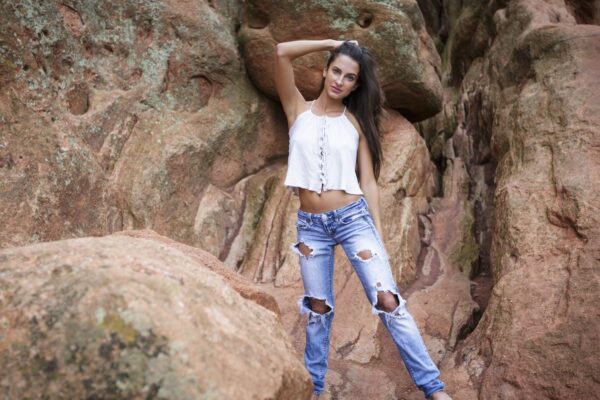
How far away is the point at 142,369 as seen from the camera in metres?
1.79

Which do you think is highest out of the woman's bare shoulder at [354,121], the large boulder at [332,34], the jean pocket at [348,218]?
the large boulder at [332,34]

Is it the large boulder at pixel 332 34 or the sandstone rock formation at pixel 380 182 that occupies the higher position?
the large boulder at pixel 332 34

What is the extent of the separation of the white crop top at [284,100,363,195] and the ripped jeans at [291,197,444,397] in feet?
0.56

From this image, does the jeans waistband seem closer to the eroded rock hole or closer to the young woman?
the young woman

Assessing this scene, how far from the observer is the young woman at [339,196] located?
3236 mm

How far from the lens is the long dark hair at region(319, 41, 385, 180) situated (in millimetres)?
3516

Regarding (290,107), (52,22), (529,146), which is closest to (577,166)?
(529,146)

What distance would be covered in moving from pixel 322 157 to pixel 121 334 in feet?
6.26

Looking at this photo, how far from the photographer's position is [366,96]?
11.8ft

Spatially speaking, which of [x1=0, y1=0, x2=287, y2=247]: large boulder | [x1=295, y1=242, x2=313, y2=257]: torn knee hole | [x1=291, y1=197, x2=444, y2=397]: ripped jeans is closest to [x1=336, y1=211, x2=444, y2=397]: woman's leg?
[x1=291, y1=197, x2=444, y2=397]: ripped jeans

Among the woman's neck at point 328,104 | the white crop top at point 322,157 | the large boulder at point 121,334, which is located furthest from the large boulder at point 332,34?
the large boulder at point 121,334

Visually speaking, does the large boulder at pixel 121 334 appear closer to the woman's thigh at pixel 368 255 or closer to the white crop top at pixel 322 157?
the woman's thigh at pixel 368 255

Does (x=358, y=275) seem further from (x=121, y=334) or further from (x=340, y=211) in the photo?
(x=121, y=334)

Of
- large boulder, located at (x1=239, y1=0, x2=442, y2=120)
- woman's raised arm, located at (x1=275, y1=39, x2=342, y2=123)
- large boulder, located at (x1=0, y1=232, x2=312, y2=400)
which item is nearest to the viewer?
large boulder, located at (x1=0, y1=232, x2=312, y2=400)
